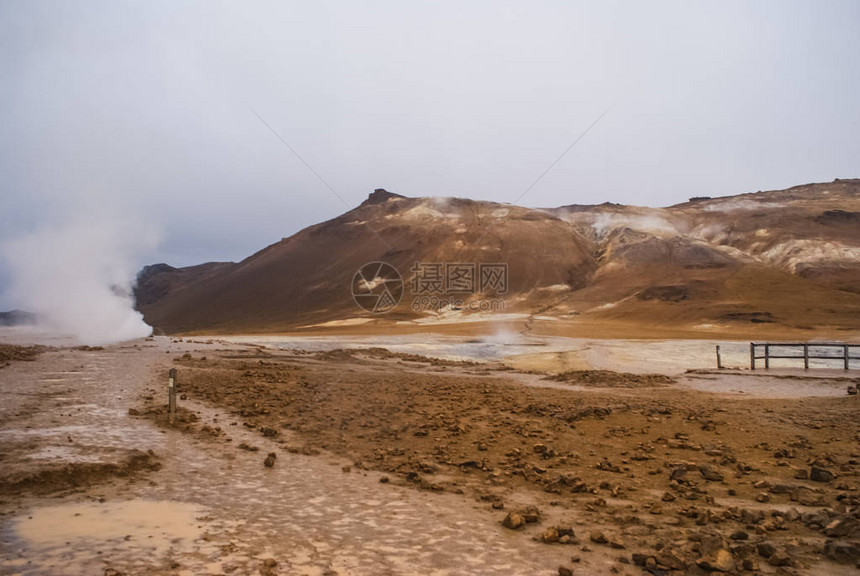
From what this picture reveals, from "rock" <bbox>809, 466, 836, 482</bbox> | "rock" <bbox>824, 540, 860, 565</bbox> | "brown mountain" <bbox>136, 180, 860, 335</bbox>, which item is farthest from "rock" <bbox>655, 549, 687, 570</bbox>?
"brown mountain" <bbox>136, 180, 860, 335</bbox>

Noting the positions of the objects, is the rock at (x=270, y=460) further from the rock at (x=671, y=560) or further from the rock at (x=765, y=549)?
the rock at (x=765, y=549)

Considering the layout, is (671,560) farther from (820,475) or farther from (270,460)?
(270,460)

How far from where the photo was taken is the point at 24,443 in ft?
30.6

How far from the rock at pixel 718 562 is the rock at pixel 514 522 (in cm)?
182

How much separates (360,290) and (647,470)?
3470 inches

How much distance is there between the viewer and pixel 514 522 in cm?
641

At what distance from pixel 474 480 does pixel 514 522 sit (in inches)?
77.4

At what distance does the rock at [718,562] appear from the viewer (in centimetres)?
513

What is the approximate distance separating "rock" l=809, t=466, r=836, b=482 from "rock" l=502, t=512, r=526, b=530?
434 cm

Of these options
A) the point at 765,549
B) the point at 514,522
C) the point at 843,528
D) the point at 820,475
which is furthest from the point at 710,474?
the point at 514,522

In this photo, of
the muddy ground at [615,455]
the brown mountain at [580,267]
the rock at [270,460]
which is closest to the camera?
the muddy ground at [615,455]

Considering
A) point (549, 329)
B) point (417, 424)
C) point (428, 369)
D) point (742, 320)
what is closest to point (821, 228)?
point (742, 320)

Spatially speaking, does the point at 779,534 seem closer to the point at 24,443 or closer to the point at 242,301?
the point at 24,443

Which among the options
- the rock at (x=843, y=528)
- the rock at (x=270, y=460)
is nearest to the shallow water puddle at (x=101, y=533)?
the rock at (x=270, y=460)
